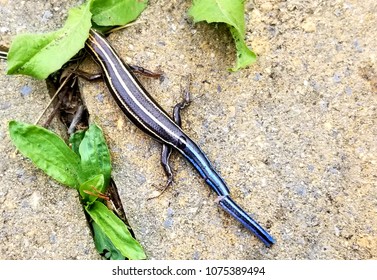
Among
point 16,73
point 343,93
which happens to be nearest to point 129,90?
point 16,73

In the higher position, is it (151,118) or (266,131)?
(151,118)

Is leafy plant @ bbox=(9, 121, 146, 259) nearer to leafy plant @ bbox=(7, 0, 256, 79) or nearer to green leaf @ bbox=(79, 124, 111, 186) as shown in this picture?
green leaf @ bbox=(79, 124, 111, 186)

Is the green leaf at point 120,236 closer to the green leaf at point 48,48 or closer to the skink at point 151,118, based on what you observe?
the skink at point 151,118

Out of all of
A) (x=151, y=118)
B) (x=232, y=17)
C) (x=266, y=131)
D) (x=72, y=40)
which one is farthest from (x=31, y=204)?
(x=232, y=17)

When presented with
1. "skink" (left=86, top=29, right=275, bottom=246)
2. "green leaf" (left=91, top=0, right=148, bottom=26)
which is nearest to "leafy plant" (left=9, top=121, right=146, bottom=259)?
"skink" (left=86, top=29, right=275, bottom=246)

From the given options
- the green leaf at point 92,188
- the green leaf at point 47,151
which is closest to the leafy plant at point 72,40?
the green leaf at point 47,151

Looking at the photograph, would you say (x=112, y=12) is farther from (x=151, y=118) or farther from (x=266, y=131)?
(x=266, y=131)
